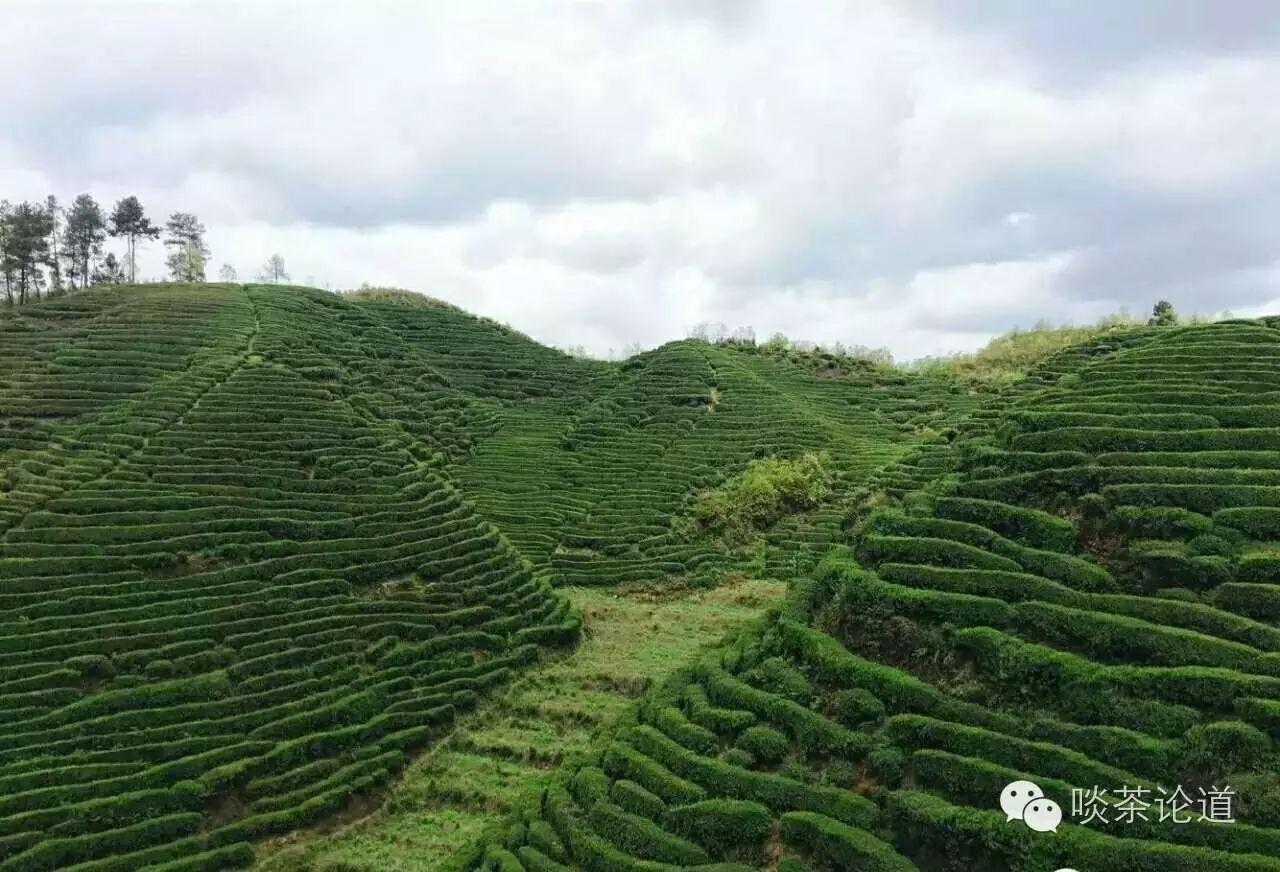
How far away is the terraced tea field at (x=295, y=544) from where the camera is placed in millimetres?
19516

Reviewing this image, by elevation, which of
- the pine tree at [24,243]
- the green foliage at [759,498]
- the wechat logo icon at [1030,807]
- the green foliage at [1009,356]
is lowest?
the wechat logo icon at [1030,807]

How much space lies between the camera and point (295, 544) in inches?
1078

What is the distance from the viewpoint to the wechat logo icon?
1124 cm

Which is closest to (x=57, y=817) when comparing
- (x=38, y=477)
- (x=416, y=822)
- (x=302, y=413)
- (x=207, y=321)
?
(x=416, y=822)

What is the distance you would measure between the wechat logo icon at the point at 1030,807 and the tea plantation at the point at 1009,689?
0.48 feet

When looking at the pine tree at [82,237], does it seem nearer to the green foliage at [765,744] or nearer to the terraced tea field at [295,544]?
the terraced tea field at [295,544]

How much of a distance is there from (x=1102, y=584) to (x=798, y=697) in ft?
19.7

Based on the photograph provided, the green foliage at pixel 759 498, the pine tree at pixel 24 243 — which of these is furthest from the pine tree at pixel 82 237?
the green foliage at pixel 759 498

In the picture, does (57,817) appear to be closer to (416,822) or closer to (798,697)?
(416,822)

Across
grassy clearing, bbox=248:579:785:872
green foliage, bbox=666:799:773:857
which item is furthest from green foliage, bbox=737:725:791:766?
grassy clearing, bbox=248:579:785:872

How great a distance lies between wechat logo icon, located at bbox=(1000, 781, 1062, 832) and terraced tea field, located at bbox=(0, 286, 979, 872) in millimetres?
12836

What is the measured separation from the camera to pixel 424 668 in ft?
81.0

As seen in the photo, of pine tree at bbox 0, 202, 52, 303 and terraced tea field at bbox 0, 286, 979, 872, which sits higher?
pine tree at bbox 0, 202, 52, 303

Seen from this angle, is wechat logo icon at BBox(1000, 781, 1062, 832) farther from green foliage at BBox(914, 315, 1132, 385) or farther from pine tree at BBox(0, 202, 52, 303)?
pine tree at BBox(0, 202, 52, 303)
